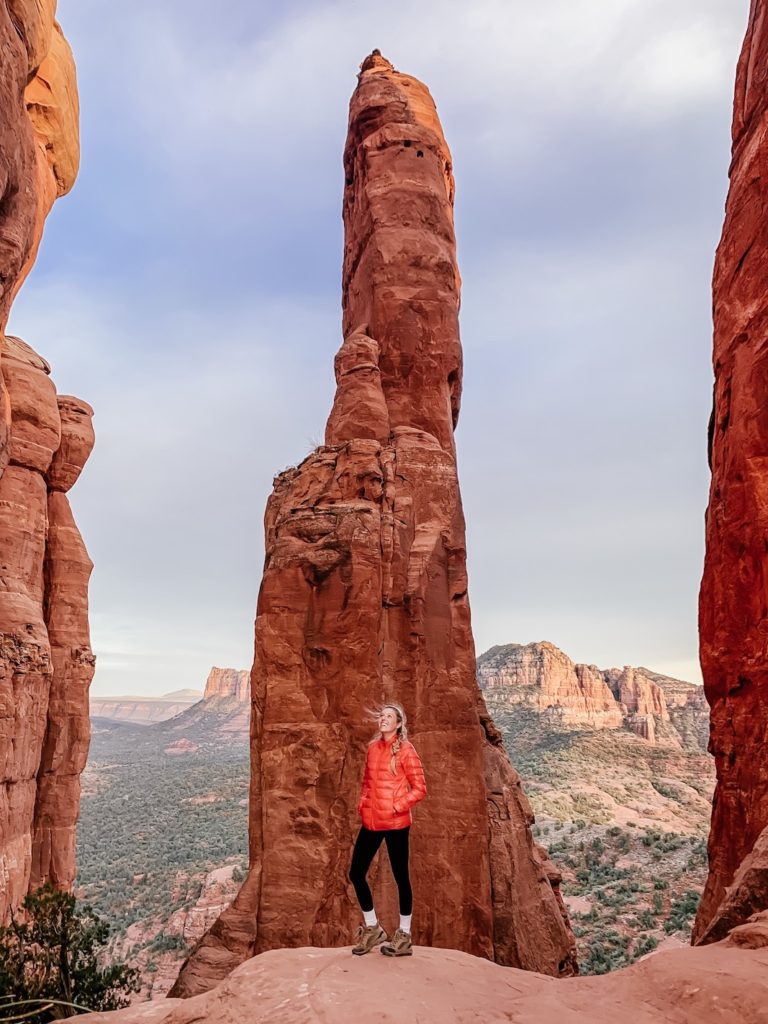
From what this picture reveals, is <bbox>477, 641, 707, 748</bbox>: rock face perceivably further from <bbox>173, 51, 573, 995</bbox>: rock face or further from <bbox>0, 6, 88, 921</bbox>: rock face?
<bbox>173, 51, 573, 995</bbox>: rock face

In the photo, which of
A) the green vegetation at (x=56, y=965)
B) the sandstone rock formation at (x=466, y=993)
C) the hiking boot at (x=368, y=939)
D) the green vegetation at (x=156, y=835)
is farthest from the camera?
the green vegetation at (x=156, y=835)

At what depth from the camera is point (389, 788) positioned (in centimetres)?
762

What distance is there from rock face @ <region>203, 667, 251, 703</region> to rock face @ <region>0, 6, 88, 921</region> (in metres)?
165

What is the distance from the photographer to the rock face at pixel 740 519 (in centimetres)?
1251

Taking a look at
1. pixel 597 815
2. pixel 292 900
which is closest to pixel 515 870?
pixel 292 900

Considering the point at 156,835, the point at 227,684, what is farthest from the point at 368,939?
the point at 227,684

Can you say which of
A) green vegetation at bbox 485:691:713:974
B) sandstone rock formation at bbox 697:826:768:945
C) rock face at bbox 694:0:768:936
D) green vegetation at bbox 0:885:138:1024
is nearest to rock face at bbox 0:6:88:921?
green vegetation at bbox 0:885:138:1024

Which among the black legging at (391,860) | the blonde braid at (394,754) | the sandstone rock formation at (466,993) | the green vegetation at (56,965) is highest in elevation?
the blonde braid at (394,754)

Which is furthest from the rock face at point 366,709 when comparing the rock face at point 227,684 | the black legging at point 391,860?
the rock face at point 227,684

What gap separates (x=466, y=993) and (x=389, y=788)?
2.01 meters

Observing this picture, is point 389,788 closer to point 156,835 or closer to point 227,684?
point 156,835

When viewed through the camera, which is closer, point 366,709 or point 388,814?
point 388,814

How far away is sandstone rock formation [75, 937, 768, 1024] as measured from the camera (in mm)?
5824

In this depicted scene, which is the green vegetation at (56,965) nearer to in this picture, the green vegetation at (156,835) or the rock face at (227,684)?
the green vegetation at (156,835)
